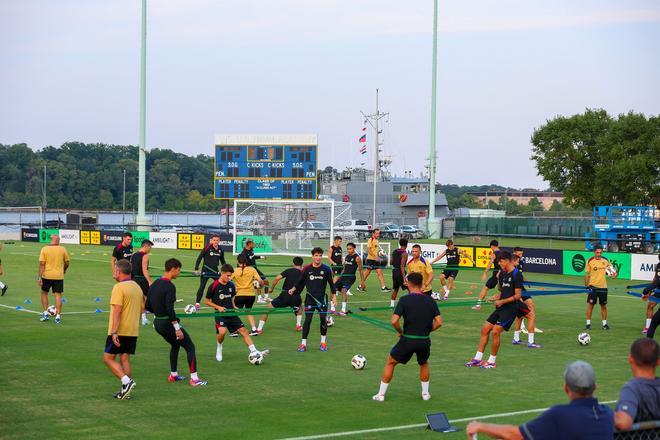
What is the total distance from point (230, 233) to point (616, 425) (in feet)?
189

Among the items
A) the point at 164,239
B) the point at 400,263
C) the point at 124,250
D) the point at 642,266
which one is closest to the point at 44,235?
the point at 164,239

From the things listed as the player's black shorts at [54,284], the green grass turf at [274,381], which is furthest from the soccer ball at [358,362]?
the player's black shorts at [54,284]

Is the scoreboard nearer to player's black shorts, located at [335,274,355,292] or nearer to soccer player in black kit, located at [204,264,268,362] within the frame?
player's black shorts, located at [335,274,355,292]

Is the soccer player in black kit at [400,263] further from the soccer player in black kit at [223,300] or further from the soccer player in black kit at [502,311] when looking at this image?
the soccer player in black kit at [223,300]

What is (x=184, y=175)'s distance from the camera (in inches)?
6275

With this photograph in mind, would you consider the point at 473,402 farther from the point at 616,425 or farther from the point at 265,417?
the point at 616,425

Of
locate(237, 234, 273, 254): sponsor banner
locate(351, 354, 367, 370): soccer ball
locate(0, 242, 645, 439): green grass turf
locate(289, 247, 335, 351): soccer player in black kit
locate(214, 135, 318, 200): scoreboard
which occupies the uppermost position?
locate(214, 135, 318, 200): scoreboard

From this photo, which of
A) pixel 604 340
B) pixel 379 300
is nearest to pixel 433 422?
pixel 604 340

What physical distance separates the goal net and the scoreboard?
3.98 ft

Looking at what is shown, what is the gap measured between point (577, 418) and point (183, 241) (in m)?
53.8

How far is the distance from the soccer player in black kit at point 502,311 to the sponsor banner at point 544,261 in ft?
76.3

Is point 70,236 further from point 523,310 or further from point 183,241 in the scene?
point 523,310

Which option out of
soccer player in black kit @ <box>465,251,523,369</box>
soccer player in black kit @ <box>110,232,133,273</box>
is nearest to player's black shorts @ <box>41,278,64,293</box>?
soccer player in black kit @ <box>110,232,133,273</box>

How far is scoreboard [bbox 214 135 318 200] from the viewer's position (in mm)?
52531
